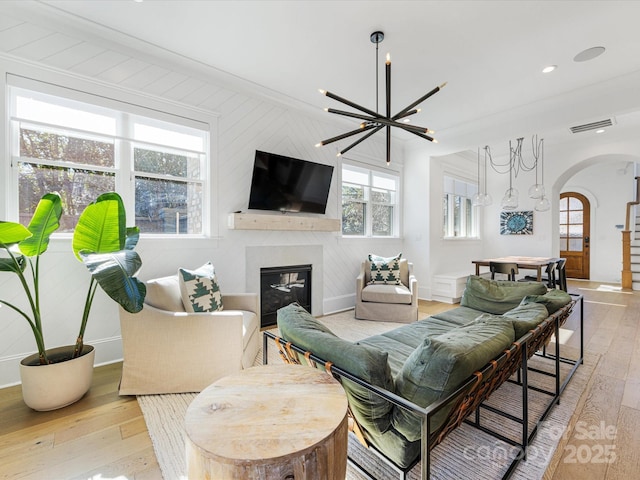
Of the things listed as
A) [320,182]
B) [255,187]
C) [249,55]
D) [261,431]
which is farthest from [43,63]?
[261,431]

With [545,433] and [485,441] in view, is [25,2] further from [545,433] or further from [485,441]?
[545,433]

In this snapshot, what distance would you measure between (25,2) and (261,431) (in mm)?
3489

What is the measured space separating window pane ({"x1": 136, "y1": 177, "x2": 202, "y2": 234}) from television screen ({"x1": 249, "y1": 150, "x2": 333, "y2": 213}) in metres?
0.66

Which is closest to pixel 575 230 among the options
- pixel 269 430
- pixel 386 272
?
pixel 386 272

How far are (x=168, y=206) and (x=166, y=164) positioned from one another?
→ 454 mm

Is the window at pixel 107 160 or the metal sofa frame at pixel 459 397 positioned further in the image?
the window at pixel 107 160

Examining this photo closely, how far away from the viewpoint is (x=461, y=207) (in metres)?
7.09

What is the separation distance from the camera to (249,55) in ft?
9.87

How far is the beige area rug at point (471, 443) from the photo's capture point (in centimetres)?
152

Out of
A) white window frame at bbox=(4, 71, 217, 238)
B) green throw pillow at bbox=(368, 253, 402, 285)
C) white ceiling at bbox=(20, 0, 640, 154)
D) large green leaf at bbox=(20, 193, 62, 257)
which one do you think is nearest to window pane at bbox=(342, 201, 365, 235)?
green throw pillow at bbox=(368, 253, 402, 285)

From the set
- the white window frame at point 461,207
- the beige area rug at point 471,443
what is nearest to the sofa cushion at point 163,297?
the beige area rug at point 471,443

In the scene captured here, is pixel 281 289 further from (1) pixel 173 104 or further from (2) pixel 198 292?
(1) pixel 173 104

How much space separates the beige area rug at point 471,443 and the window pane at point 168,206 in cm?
171

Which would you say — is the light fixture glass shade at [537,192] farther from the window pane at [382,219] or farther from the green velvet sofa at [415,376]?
the green velvet sofa at [415,376]
